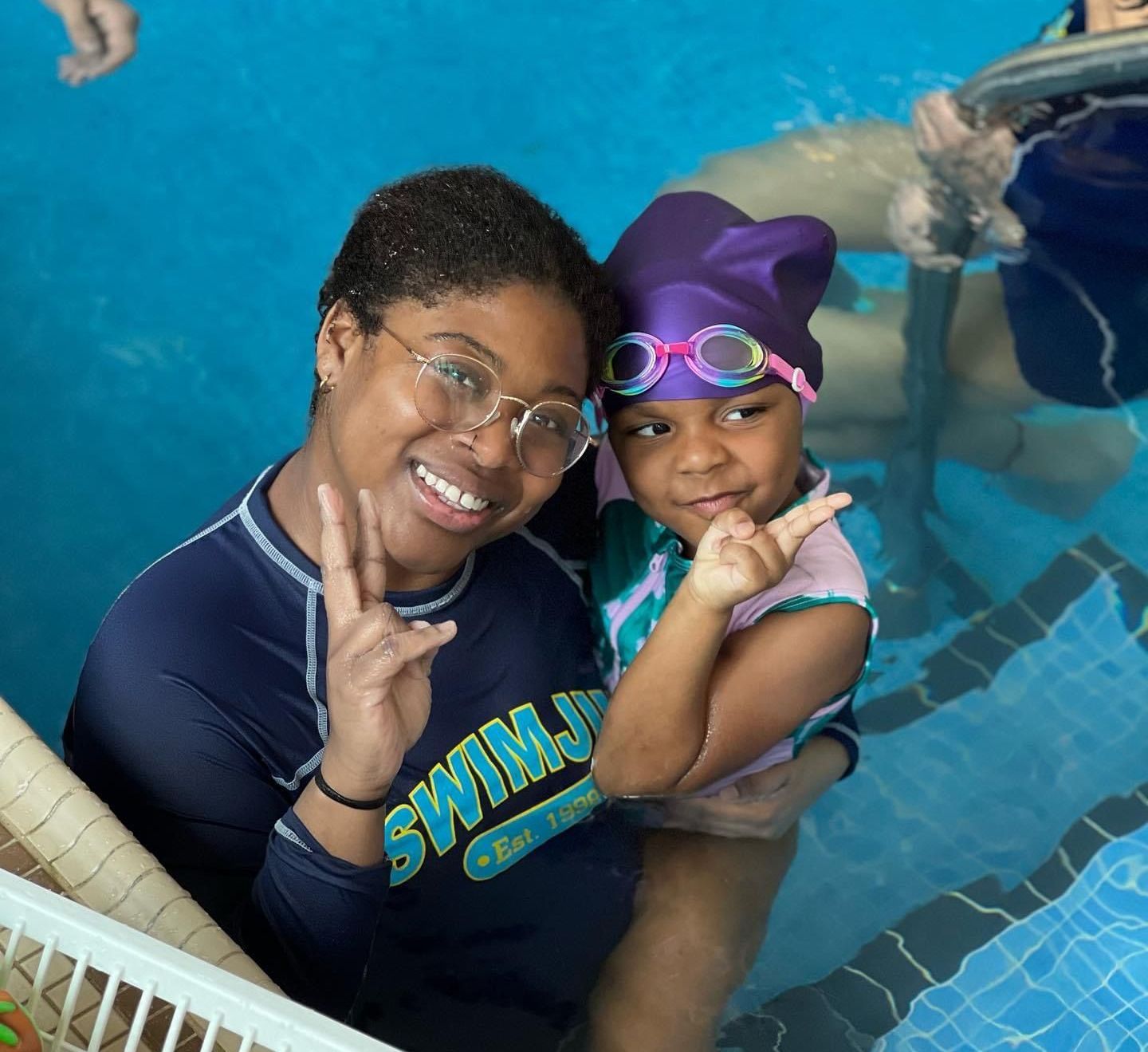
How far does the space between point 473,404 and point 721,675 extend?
2.12ft

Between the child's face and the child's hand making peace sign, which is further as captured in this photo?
the child's face

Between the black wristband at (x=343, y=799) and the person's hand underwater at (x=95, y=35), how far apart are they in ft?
12.0

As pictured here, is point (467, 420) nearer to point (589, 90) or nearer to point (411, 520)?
point (411, 520)

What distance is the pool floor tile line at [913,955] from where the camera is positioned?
296 centimetres

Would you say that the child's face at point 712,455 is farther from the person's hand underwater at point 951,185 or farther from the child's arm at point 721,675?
the person's hand underwater at point 951,185

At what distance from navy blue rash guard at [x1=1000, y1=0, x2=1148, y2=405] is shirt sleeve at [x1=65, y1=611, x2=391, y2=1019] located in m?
2.81

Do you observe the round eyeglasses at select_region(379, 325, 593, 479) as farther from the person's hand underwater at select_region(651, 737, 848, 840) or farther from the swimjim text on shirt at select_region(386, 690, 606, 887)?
the person's hand underwater at select_region(651, 737, 848, 840)

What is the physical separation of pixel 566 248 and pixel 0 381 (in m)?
2.89

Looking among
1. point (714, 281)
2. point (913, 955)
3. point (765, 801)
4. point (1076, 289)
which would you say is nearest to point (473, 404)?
point (714, 281)

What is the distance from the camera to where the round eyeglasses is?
197 centimetres

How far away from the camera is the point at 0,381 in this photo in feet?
14.4

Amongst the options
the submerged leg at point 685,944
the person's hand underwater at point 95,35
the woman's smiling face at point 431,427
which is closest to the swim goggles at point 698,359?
the woman's smiling face at point 431,427

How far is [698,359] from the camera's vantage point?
2.28 metres

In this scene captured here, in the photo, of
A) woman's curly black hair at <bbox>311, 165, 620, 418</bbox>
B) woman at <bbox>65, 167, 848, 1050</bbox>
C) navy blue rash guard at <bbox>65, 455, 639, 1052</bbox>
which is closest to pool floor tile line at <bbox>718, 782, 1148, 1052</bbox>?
navy blue rash guard at <bbox>65, 455, 639, 1052</bbox>
